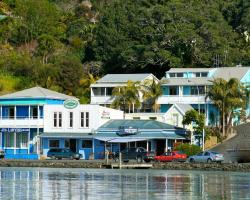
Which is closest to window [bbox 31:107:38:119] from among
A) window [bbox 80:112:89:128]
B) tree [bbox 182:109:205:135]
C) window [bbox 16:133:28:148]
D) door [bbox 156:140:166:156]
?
window [bbox 16:133:28:148]

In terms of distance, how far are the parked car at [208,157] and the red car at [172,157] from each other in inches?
53.2

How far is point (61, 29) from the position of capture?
163 meters

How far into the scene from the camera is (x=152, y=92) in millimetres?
124625

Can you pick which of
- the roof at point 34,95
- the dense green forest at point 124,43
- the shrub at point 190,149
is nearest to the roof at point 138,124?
the shrub at point 190,149

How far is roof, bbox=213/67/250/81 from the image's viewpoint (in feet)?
425

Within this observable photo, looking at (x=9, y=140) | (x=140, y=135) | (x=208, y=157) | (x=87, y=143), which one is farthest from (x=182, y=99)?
(x=208, y=157)

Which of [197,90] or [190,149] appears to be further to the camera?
[197,90]

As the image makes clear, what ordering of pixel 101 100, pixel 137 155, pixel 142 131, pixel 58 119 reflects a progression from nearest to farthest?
pixel 137 155 < pixel 142 131 < pixel 58 119 < pixel 101 100

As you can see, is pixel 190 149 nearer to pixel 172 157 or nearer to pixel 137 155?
pixel 172 157

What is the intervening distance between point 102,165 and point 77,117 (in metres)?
15.9

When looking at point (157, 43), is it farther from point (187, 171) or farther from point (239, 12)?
point (187, 171)

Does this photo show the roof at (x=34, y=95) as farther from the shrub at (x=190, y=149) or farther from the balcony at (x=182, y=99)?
the shrub at (x=190, y=149)

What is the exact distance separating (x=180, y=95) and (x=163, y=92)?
7.20ft

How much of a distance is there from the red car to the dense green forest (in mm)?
31522
